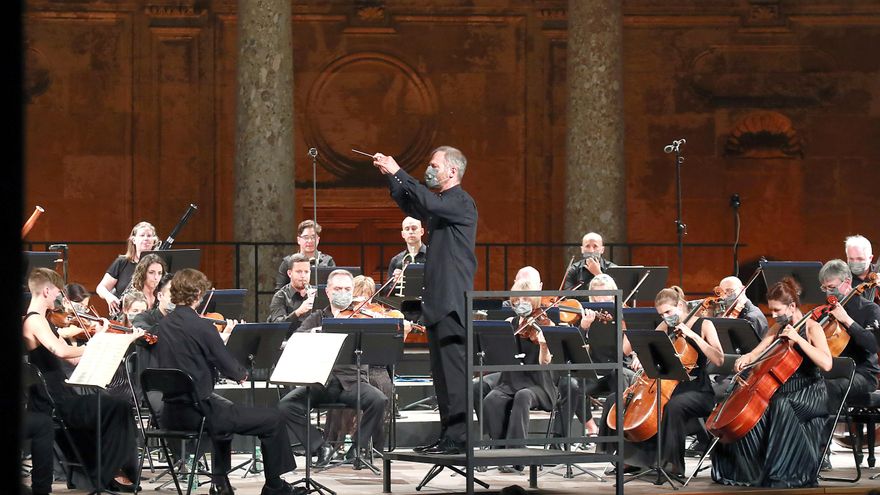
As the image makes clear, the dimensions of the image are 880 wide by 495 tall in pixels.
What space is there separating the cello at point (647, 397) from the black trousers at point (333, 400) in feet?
5.04

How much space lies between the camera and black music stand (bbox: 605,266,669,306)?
948cm

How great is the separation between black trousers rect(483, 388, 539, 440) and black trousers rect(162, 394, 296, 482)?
1729mm

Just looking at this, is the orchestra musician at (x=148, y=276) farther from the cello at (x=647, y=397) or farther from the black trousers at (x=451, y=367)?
the cello at (x=647, y=397)

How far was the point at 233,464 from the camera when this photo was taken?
28.5 ft

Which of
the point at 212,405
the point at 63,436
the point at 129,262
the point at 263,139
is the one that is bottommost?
the point at 63,436

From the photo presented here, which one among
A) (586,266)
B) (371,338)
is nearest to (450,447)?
(371,338)

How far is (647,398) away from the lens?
7.88 m

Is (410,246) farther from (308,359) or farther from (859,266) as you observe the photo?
(859,266)

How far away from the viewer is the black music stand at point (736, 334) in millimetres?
7887

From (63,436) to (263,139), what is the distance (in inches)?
199

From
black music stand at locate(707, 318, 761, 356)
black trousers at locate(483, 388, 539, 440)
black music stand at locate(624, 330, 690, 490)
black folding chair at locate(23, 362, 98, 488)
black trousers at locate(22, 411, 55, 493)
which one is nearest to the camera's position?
black trousers at locate(22, 411, 55, 493)

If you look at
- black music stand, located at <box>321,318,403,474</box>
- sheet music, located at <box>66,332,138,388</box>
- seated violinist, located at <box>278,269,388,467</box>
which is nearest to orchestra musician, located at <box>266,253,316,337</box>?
seated violinist, located at <box>278,269,388,467</box>

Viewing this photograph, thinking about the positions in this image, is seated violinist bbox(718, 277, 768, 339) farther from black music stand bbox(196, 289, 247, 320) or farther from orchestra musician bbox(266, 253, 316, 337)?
black music stand bbox(196, 289, 247, 320)

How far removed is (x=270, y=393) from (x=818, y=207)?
8318 mm
